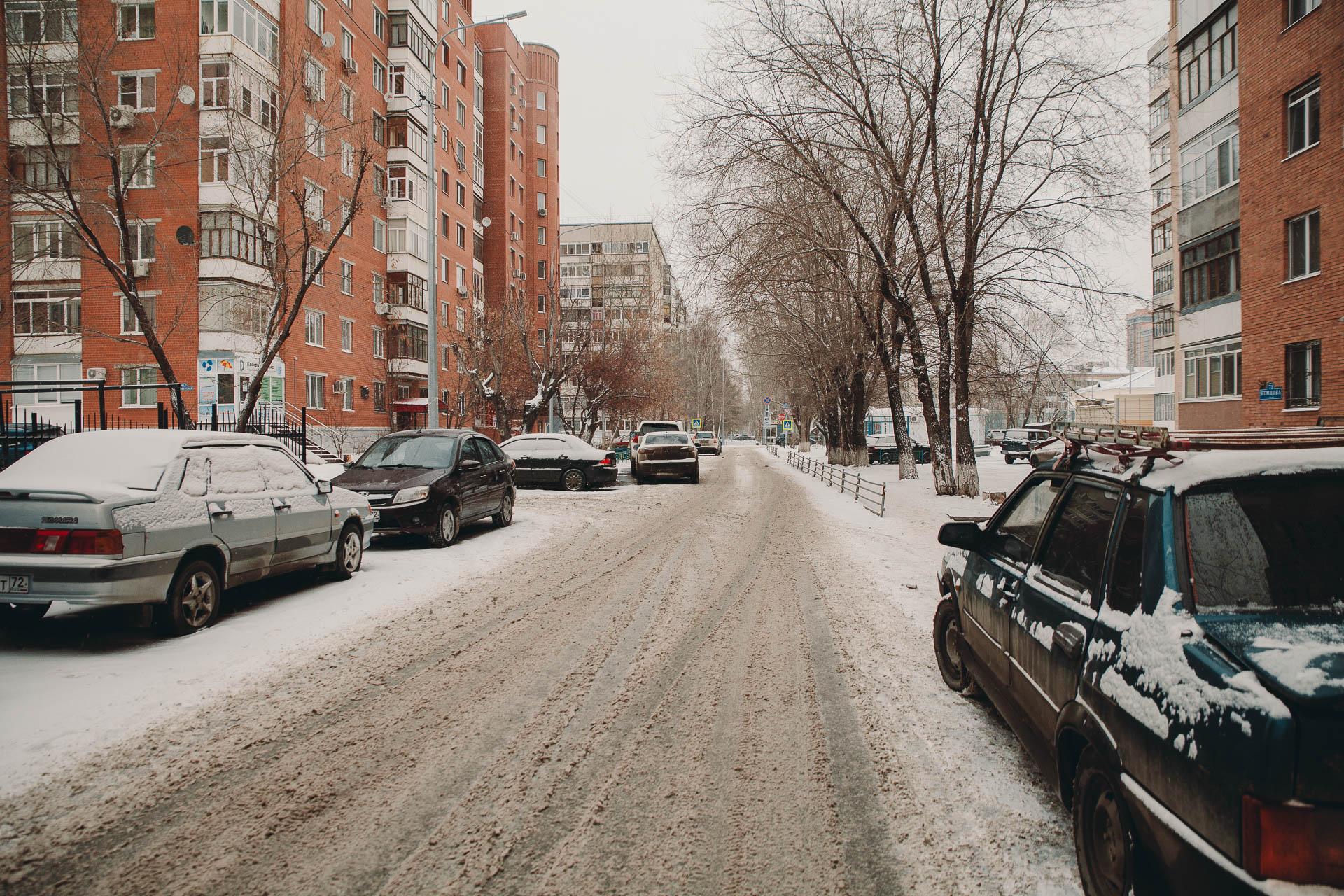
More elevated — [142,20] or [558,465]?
[142,20]

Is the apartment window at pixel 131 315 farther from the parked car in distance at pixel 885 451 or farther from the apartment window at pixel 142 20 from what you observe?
the parked car in distance at pixel 885 451

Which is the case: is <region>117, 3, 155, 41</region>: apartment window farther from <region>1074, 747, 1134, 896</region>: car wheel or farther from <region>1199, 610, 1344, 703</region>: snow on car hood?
<region>1199, 610, 1344, 703</region>: snow on car hood

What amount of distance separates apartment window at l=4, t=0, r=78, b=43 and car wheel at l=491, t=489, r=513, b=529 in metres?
11.2

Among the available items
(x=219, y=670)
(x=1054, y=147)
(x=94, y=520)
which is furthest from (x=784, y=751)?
(x=1054, y=147)

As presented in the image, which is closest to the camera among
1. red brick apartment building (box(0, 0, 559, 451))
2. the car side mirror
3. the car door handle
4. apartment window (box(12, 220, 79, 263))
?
the car door handle

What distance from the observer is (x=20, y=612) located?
6180 mm

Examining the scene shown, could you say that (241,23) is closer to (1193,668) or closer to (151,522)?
(151,522)

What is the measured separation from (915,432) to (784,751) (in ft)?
211

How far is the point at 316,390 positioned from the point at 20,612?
2944cm

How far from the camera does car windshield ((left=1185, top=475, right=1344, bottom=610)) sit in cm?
244

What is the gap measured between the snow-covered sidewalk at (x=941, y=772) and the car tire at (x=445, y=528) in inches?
244

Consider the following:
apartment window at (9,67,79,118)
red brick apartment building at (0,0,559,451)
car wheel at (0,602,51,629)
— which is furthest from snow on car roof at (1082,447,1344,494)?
apartment window at (9,67,79,118)

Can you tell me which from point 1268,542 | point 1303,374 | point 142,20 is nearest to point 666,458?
point 1303,374

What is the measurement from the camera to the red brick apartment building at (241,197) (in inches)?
674
